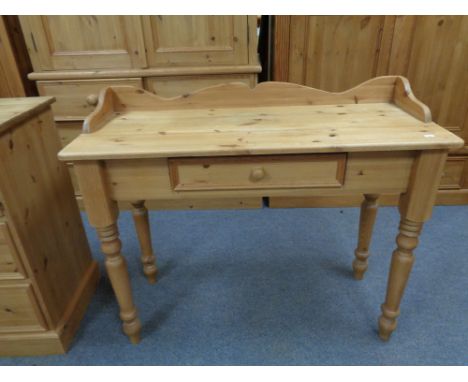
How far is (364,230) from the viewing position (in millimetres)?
1422

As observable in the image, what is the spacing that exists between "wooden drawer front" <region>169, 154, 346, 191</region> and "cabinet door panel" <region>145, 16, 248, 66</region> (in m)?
0.98

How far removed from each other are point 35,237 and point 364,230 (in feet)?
4.10

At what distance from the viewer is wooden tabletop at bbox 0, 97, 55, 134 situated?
97 centimetres

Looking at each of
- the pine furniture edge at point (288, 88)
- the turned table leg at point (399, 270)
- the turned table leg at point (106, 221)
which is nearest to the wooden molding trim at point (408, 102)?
the pine furniture edge at point (288, 88)

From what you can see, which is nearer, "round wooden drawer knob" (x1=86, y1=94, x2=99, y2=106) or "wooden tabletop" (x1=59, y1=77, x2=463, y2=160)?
"wooden tabletop" (x1=59, y1=77, x2=463, y2=160)

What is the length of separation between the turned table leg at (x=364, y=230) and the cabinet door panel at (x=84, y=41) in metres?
1.27

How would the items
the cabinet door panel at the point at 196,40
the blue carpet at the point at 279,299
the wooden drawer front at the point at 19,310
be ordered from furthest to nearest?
the cabinet door panel at the point at 196,40, the blue carpet at the point at 279,299, the wooden drawer front at the point at 19,310

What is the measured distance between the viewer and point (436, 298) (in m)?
1.40

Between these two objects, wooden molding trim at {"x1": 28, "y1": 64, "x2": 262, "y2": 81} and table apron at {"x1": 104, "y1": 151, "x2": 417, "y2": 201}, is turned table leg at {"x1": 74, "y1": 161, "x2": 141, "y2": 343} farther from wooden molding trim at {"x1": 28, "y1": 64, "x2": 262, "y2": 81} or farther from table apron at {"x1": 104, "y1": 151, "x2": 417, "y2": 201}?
wooden molding trim at {"x1": 28, "y1": 64, "x2": 262, "y2": 81}

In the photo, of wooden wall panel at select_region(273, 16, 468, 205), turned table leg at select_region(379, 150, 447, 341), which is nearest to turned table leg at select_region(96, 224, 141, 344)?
turned table leg at select_region(379, 150, 447, 341)

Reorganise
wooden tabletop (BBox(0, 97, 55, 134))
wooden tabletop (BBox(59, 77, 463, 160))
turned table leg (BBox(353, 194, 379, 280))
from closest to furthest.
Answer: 1. wooden tabletop (BBox(59, 77, 463, 160))
2. wooden tabletop (BBox(0, 97, 55, 134))
3. turned table leg (BBox(353, 194, 379, 280))

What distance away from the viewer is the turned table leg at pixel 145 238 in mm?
1397

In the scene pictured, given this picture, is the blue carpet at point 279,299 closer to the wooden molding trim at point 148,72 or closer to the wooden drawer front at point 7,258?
the wooden drawer front at point 7,258

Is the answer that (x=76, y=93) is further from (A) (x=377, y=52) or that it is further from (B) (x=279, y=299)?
(A) (x=377, y=52)
